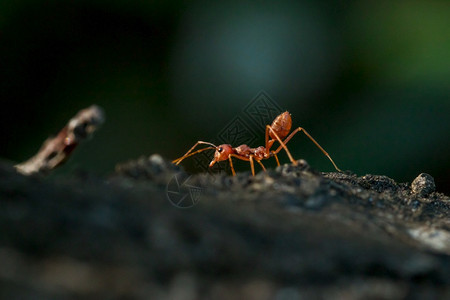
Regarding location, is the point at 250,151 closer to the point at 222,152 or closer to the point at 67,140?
the point at 222,152

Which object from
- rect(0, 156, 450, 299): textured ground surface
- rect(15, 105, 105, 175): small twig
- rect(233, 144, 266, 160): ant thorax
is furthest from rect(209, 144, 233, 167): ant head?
rect(0, 156, 450, 299): textured ground surface

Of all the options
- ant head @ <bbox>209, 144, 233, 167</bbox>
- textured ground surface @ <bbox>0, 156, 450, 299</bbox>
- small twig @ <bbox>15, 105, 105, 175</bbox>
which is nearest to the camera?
textured ground surface @ <bbox>0, 156, 450, 299</bbox>

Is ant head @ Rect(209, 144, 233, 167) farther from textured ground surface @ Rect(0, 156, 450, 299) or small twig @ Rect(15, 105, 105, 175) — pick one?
textured ground surface @ Rect(0, 156, 450, 299)

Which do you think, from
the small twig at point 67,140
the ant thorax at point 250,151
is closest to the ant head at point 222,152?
the ant thorax at point 250,151

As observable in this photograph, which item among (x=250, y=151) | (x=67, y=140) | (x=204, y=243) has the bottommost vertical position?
(x=204, y=243)

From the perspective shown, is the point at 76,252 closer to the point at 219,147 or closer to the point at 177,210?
the point at 177,210

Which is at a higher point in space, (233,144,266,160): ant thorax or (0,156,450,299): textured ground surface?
(233,144,266,160): ant thorax

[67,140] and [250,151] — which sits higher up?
[250,151]

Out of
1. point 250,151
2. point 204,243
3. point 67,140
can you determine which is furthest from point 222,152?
point 204,243
